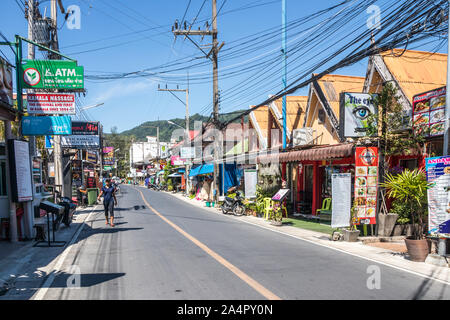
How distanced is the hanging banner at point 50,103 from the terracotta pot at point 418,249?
439 inches

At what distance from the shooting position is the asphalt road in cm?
612

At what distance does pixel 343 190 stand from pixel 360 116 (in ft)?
8.68

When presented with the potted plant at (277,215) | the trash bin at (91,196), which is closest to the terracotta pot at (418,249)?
the potted plant at (277,215)

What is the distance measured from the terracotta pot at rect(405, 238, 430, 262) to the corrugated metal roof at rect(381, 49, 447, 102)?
733cm

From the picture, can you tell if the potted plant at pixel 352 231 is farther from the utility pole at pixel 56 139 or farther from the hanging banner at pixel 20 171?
the utility pole at pixel 56 139

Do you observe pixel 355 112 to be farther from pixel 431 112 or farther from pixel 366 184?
pixel 366 184

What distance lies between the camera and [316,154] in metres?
15.7

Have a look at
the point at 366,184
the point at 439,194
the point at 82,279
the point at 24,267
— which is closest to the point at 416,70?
the point at 366,184

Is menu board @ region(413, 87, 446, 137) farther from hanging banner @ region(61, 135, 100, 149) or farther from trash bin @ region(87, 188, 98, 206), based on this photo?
trash bin @ region(87, 188, 98, 206)

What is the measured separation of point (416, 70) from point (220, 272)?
13.3 meters

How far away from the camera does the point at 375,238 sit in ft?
38.7

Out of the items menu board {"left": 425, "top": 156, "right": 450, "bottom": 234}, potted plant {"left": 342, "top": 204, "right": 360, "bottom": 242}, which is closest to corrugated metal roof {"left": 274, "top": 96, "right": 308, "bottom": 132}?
potted plant {"left": 342, "top": 204, "right": 360, "bottom": 242}
